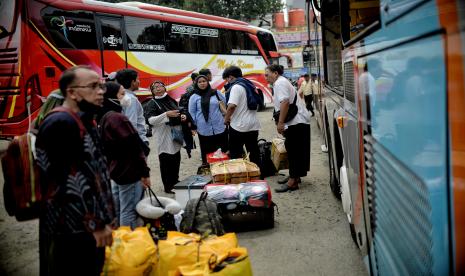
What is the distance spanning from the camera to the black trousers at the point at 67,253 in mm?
2422

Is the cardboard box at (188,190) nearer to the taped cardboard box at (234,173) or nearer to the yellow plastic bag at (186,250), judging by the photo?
Answer: the taped cardboard box at (234,173)

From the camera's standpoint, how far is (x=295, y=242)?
448cm

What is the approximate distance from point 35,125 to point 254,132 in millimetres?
4200

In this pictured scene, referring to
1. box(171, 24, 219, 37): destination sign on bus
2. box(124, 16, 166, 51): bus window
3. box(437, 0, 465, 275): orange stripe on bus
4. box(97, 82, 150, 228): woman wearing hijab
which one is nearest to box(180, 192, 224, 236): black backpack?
box(97, 82, 150, 228): woman wearing hijab

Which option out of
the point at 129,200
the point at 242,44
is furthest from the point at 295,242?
the point at 242,44

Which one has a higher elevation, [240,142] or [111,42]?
[111,42]

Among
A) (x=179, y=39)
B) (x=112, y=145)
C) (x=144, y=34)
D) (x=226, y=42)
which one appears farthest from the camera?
(x=226, y=42)

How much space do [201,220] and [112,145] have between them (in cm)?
103

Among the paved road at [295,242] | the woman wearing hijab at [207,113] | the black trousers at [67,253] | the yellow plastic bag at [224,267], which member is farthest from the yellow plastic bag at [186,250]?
the woman wearing hijab at [207,113]

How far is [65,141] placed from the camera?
2311 mm

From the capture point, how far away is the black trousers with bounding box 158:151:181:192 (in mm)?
6345

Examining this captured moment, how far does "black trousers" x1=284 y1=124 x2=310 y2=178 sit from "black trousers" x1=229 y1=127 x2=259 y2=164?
2.16 feet

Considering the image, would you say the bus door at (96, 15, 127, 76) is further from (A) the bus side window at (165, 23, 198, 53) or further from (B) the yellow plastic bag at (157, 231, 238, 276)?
(B) the yellow plastic bag at (157, 231, 238, 276)

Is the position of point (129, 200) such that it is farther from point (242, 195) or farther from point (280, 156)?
point (280, 156)
